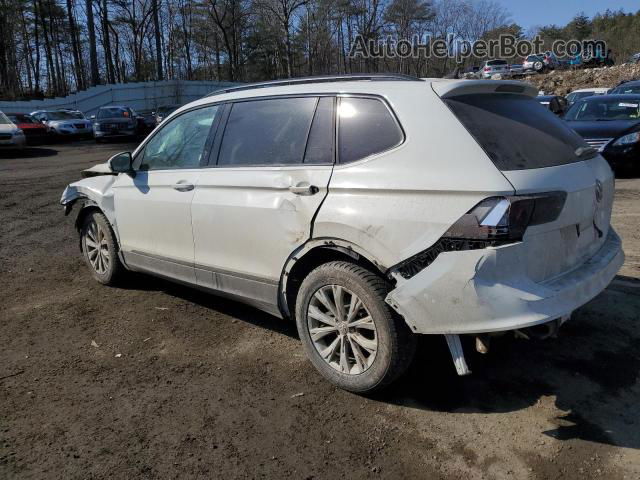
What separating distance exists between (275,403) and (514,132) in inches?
81.5

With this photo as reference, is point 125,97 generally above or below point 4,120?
above

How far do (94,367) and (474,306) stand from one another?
2612 millimetres

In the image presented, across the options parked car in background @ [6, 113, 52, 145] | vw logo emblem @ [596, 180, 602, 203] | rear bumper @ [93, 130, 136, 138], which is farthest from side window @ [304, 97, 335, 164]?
rear bumper @ [93, 130, 136, 138]

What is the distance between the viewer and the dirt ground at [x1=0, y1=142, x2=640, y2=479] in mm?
2705

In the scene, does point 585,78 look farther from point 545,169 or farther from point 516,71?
point 545,169

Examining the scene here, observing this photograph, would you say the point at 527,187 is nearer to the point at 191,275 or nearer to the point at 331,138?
the point at 331,138

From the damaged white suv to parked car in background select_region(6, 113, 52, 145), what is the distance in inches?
895

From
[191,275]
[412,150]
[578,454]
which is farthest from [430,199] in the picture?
[191,275]

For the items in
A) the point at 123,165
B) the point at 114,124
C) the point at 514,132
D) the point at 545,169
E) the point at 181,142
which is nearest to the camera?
the point at 545,169

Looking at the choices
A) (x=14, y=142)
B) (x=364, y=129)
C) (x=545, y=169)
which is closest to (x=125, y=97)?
(x=14, y=142)

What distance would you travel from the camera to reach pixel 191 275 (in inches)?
167

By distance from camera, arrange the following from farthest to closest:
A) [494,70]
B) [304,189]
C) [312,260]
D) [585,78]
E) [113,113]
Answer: [494,70], [585,78], [113,113], [312,260], [304,189]

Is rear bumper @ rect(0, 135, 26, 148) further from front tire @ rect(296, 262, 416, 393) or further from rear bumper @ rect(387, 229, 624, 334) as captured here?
rear bumper @ rect(387, 229, 624, 334)

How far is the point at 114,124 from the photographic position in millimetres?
25156
